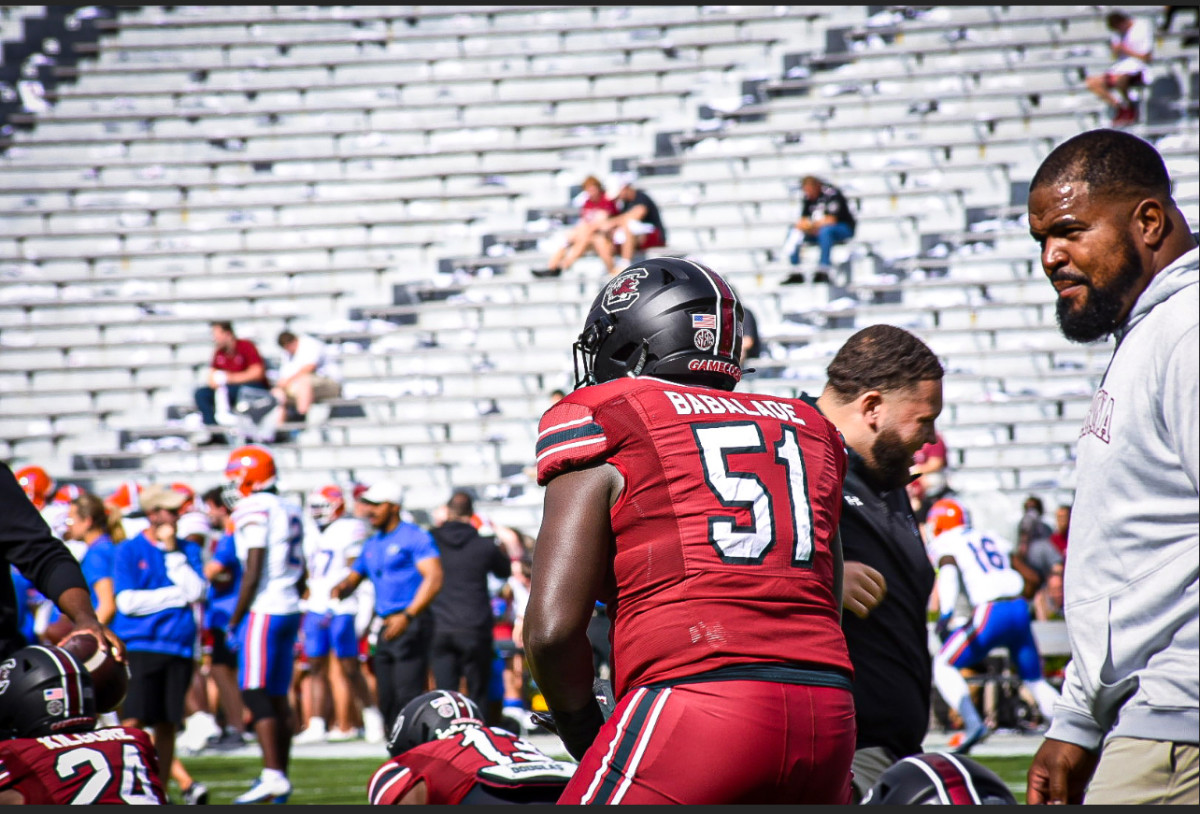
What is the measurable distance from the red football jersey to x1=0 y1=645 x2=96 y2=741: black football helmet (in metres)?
2.46

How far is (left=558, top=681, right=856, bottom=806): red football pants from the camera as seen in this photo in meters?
2.16

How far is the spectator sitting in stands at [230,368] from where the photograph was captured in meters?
15.5

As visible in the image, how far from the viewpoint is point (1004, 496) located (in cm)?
1341

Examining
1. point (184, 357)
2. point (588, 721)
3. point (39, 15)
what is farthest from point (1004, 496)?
point (39, 15)

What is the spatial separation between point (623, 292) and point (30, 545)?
2.39 metres

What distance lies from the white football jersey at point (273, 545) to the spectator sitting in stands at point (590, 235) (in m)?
8.67

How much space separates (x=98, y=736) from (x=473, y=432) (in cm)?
1199

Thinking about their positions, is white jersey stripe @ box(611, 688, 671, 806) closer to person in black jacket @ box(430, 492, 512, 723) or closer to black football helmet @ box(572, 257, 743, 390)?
black football helmet @ box(572, 257, 743, 390)

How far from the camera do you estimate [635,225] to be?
15953mm

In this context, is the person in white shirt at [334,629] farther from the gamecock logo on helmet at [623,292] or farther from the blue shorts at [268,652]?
the gamecock logo on helmet at [623,292]

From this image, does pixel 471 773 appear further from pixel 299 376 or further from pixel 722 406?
pixel 299 376

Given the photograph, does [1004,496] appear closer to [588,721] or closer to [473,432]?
[473,432]

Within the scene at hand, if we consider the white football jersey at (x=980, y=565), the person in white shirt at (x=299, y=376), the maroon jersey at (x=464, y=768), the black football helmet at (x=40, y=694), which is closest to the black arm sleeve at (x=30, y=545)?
the black football helmet at (x=40, y=694)

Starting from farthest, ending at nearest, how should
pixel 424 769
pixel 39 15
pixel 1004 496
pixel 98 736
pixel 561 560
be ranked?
pixel 39 15 → pixel 1004 496 → pixel 98 736 → pixel 424 769 → pixel 561 560
